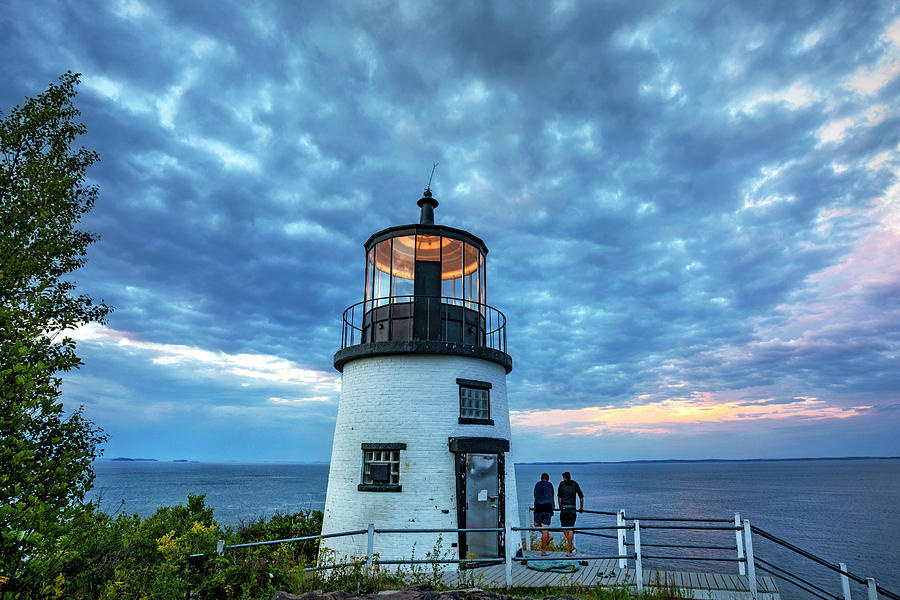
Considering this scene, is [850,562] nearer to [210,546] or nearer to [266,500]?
[210,546]

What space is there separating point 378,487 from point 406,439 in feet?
4.22

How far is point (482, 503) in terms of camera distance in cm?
1285

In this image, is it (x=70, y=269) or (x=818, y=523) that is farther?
(x=818, y=523)

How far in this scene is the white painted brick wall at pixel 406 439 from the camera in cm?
1207

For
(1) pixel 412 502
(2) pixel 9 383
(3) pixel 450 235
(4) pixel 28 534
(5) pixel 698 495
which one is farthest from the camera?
(5) pixel 698 495

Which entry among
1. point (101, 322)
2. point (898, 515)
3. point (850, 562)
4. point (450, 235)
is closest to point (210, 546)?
point (101, 322)

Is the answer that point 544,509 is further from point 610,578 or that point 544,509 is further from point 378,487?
point 378,487

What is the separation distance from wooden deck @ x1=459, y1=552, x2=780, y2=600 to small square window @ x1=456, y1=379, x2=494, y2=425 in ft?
11.2

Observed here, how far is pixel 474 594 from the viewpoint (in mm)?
7660

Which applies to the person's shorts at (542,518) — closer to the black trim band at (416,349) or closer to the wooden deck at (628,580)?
the wooden deck at (628,580)

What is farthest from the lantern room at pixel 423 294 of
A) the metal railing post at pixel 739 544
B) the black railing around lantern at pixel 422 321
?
the metal railing post at pixel 739 544

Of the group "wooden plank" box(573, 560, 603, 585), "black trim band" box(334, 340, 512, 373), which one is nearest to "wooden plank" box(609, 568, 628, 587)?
A: "wooden plank" box(573, 560, 603, 585)

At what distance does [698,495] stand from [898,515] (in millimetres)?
34158

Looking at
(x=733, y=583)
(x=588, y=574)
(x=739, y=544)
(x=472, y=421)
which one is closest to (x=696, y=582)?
(x=733, y=583)
